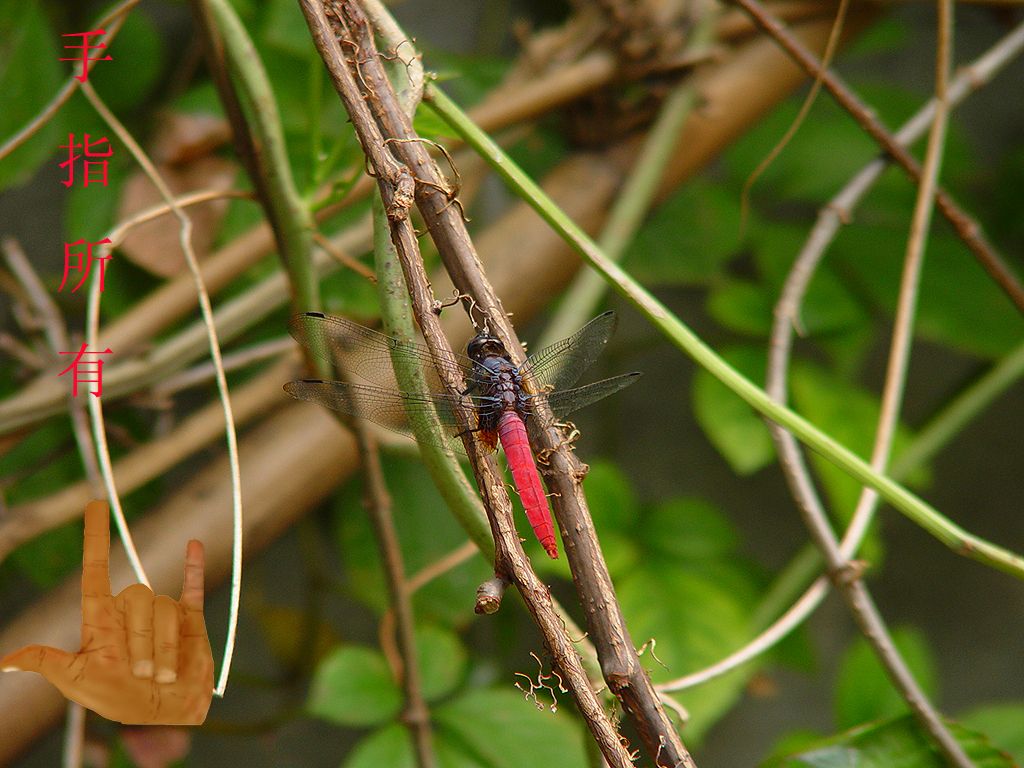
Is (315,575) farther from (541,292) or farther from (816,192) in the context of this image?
(816,192)

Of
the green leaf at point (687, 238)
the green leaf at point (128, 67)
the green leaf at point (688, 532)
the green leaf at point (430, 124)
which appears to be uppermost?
the green leaf at point (128, 67)

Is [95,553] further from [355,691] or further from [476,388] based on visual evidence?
[355,691]

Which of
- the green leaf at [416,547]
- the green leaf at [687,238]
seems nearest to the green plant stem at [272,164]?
A: the green leaf at [416,547]

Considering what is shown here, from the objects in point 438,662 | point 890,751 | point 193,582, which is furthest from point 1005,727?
point 193,582

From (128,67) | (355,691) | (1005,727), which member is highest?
(128,67)

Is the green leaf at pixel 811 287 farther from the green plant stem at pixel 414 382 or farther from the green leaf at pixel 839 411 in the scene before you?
the green plant stem at pixel 414 382

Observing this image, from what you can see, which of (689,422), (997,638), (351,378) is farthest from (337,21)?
(997,638)
